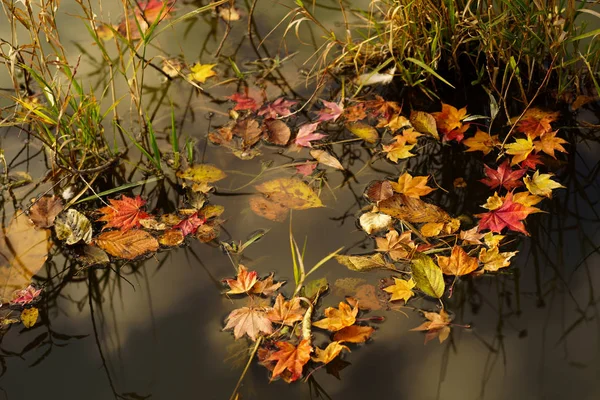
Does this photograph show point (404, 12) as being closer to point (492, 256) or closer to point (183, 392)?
point (492, 256)

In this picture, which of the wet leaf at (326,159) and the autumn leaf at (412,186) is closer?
the autumn leaf at (412,186)

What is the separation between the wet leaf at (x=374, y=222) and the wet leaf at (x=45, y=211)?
996 mm

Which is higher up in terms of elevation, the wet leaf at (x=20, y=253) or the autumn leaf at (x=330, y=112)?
the autumn leaf at (x=330, y=112)

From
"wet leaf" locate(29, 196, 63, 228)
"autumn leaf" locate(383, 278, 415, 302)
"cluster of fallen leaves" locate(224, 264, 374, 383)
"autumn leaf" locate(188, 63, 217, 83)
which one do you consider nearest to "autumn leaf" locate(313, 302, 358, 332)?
"cluster of fallen leaves" locate(224, 264, 374, 383)

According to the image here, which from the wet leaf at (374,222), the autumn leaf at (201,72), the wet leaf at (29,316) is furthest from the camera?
the autumn leaf at (201,72)

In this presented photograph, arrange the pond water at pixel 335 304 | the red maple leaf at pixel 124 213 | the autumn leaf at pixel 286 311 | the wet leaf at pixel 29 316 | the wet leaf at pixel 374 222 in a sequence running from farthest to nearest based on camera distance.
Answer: the red maple leaf at pixel 124 213
the wet leaf at pixel 374 222
the wet leaf at pixel 29 316
the autumn leaf at pixel 286 311
the pond water at pixel 335 304

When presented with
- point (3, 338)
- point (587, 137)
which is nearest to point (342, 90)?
point (587, 137)

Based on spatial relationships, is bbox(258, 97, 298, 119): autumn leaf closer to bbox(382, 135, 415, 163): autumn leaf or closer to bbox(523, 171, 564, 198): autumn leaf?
bbox(382, 135, 415, 163): autumn leaf

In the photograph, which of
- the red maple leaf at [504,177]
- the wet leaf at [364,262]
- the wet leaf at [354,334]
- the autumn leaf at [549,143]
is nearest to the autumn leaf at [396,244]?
the wet leaf at [364,262]

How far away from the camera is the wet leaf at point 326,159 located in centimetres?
220

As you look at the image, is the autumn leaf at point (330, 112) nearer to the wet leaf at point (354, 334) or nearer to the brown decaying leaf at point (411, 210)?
the brown decaying leaf at point (411, 210)

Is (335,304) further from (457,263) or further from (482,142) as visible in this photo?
(482,142)

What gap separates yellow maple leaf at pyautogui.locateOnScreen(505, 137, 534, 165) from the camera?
2100mm

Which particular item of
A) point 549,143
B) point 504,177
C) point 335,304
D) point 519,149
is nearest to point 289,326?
point 335,304
